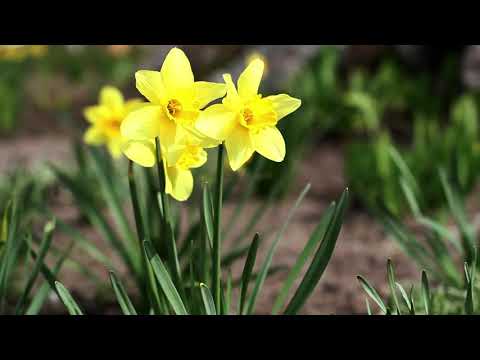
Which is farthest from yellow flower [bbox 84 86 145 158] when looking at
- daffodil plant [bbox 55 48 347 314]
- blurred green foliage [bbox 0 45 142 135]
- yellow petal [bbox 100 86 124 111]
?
blurred green foliage [bbox 0 45 142 135]

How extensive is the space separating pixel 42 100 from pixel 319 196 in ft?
15.7

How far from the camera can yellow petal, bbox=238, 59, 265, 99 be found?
115 centimetres

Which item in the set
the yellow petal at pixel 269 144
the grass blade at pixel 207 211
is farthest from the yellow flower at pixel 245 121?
the grass blade at pixel 207 211

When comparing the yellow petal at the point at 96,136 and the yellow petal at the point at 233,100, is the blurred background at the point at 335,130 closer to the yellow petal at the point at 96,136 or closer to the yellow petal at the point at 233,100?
the yellow petal at the point at 96,136

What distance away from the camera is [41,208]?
2094mm

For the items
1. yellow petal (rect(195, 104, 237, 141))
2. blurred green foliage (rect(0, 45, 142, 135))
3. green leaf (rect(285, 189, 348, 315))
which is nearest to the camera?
yellow petal (rect(195, 104, 237, 141))

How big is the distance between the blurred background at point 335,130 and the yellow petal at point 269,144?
0.79 metres

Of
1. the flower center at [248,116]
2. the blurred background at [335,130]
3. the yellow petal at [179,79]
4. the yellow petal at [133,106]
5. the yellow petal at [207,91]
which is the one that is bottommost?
the blurred background at [335,130]

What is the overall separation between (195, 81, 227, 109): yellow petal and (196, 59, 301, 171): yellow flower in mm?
18

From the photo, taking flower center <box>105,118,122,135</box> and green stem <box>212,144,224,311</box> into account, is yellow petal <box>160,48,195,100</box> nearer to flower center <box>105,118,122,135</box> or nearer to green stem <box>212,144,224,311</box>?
green stem <box>212,144,224,311</box>

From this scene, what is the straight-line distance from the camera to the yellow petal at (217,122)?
1.13 meters
